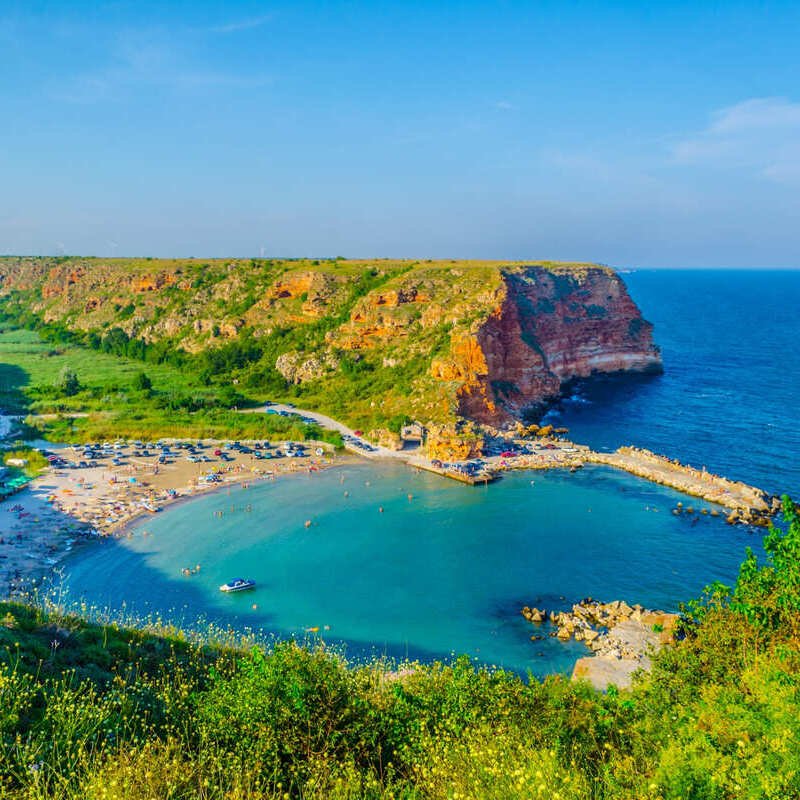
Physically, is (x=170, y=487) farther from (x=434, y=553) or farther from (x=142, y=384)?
(x=142, y=384)

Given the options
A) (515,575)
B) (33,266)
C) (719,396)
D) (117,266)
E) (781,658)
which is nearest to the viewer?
(781,658)

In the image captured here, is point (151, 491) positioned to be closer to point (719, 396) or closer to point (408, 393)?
point (408, 393)

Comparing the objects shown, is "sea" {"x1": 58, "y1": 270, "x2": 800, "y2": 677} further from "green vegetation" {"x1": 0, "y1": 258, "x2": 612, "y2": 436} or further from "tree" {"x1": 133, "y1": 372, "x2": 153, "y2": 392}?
"tree" {"x1": 133, "y1": 372, "x2": 153, "y2": 392}

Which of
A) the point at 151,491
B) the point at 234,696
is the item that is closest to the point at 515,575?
the point at 234,696

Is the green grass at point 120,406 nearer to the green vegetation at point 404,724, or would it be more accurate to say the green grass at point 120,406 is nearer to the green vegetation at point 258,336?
the green vegetation at point 258,336

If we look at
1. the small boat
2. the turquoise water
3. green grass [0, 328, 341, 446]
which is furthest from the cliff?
the small boat

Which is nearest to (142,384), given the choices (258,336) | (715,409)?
(258,336)
